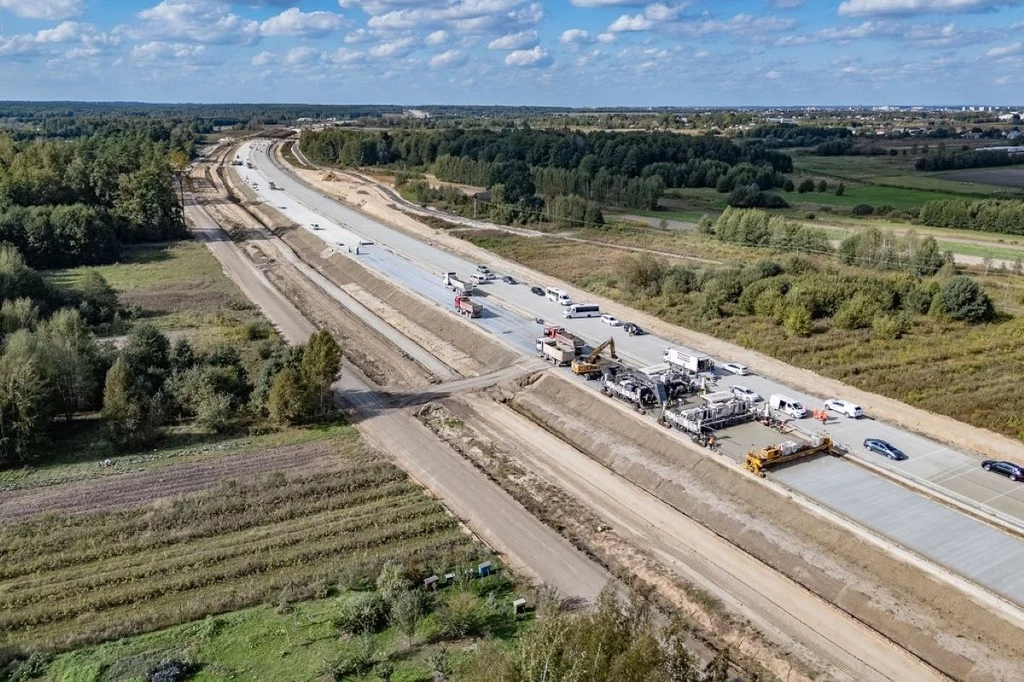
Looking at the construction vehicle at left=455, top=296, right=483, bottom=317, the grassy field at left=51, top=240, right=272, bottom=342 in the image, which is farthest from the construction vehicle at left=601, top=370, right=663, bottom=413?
the grassy field at left=51, top=240, right=272, bottom=342

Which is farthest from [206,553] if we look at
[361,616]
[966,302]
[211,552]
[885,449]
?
[966,302]

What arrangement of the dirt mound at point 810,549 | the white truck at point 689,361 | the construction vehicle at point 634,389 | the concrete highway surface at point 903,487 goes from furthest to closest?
1. the white truck at point 689,361
2. the construction vehicle at point 634,389
3. the concrete highway surface at point 903,487
4. the dirt mound at point 810,549

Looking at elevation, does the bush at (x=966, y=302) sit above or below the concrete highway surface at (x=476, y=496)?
above

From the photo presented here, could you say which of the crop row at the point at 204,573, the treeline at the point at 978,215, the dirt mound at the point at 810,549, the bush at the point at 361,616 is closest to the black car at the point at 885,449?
the dirt mound at the point at 810,549

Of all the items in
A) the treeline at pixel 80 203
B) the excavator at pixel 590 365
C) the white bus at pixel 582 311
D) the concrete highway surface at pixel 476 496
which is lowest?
the concrete highway surface at pixel 476 496

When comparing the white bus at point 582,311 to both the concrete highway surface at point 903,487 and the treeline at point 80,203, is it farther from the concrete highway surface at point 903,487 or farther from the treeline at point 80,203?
the treeline at point 80,203

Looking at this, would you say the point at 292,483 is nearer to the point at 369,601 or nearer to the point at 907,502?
the point at 369,601

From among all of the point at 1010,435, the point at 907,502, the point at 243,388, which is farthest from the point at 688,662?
the point at 243,388
